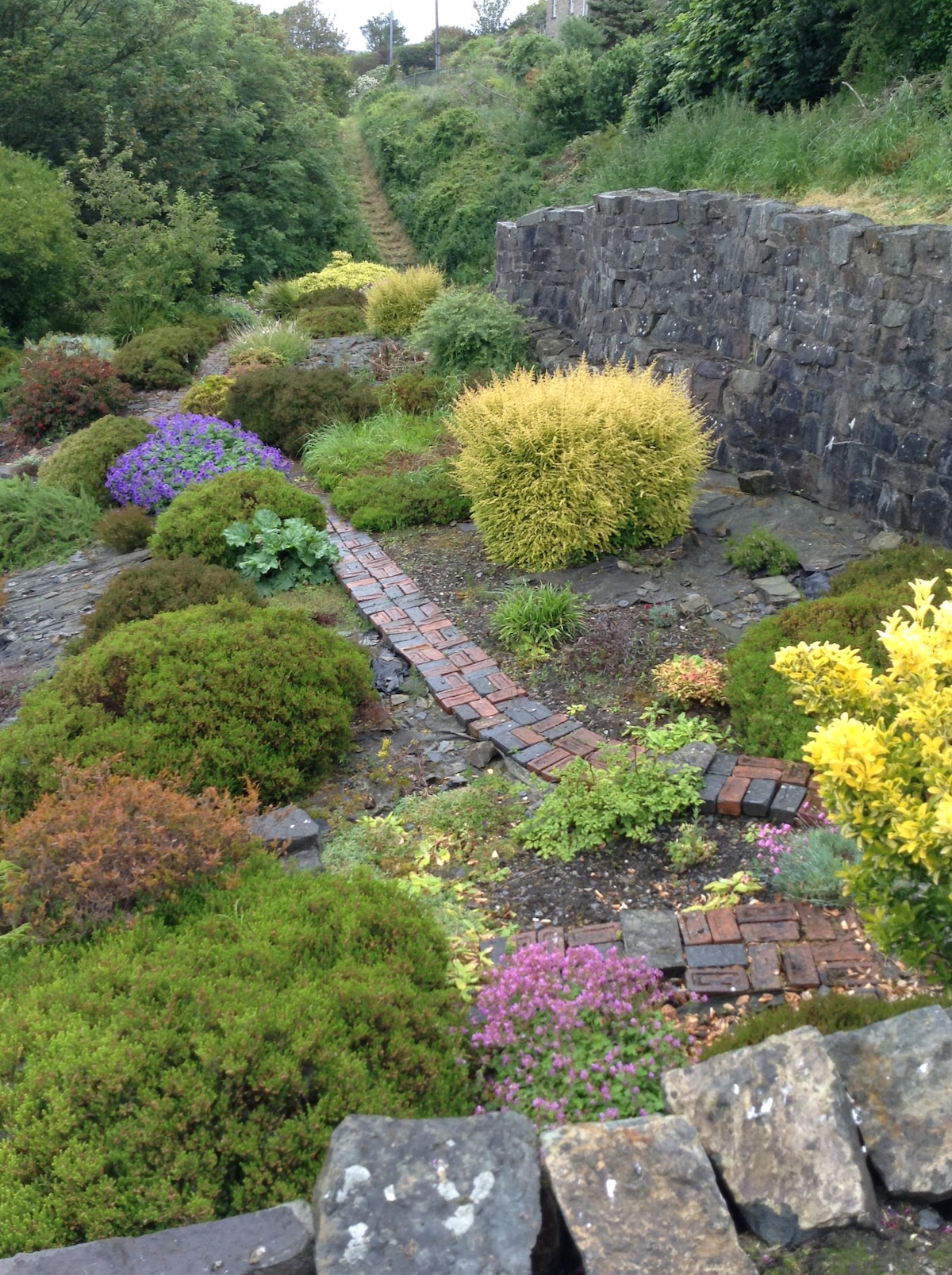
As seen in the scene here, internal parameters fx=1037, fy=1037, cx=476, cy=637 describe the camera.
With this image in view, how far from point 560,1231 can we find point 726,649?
3.84 meters

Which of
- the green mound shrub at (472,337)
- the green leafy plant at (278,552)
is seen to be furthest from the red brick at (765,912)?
the green mound shrub at (472,337)

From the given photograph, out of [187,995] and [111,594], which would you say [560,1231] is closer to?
[187,995]

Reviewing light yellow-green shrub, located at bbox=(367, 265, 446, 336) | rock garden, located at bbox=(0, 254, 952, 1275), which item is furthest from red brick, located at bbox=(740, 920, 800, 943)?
light yellow-green shrub, located at bbox=(367, 265, 446, 336)

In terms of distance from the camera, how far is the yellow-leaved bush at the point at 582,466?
6883 millimetres

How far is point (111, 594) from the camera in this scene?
21.1 feet

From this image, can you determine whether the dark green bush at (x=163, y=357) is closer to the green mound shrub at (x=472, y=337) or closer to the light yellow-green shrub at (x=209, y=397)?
the light yellow-green shrub at (x=209, y=397)

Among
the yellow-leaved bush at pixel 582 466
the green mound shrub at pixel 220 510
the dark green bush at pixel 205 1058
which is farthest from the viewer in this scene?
the green mound shrub at pixel 220 510

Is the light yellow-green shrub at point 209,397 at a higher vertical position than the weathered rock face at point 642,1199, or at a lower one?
higher

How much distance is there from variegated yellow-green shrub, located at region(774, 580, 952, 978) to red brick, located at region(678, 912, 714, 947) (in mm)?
979

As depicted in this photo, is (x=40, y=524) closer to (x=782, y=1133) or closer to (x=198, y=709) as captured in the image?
(x=198, y=709)

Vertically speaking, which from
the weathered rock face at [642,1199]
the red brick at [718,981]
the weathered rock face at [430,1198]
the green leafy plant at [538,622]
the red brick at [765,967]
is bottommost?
the red brick at [765,967]

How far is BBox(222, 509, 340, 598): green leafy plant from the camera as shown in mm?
7457

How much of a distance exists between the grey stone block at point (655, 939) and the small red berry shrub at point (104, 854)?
57.7 inches

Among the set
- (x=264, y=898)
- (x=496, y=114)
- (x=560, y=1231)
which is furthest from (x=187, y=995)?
(x=496, y=114)
